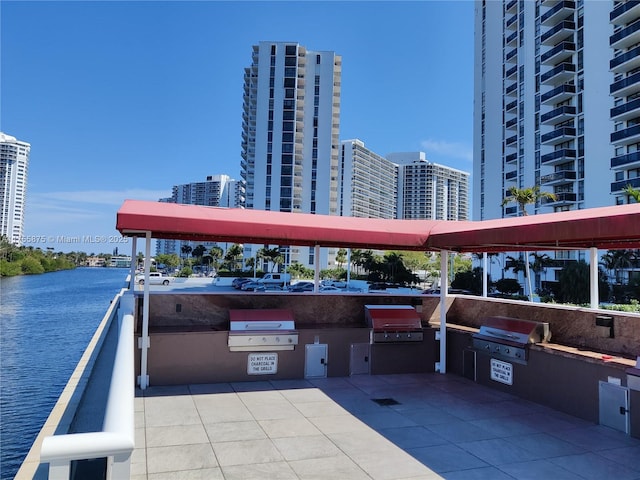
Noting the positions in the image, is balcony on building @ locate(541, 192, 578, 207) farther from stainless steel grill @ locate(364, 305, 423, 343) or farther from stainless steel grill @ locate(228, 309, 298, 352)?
stainless steel grill @ locate(228, 309, 298, 352)

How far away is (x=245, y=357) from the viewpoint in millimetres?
6957

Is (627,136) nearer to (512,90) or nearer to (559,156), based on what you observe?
(559,156)

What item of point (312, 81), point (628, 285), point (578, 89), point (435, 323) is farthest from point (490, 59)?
point (435, 323)

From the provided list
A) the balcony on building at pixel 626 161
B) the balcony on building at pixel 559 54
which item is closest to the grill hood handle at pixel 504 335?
the balcony on building at pixel 626 161

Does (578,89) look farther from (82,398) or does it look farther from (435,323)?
(82,398)

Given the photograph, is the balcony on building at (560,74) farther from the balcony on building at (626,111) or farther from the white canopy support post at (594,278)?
the white canopy support post at (594,278)

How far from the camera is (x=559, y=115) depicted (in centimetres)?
4334

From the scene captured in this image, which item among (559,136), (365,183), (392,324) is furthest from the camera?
(365,183)

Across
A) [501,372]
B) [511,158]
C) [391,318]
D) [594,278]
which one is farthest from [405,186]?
[501,372]

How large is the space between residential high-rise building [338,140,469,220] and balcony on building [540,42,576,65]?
6724 centimetres

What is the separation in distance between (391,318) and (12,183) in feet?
385

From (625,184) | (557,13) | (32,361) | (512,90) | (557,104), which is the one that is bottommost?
(32,361)

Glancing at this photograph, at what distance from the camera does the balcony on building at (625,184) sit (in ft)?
118

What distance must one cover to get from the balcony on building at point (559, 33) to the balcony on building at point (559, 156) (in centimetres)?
1095
